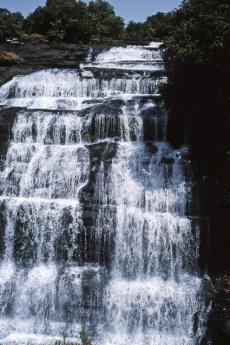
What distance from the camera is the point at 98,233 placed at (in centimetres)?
1719

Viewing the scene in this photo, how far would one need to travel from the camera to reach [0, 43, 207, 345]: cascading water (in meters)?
16.0

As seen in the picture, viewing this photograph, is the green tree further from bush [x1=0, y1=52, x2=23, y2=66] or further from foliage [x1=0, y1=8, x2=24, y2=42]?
bush [x1=0, y1=52, x2=23, y2=66]

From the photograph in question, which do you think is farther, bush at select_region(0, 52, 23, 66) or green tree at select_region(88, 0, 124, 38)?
green tree at select_region(88, 0, 124, 38)

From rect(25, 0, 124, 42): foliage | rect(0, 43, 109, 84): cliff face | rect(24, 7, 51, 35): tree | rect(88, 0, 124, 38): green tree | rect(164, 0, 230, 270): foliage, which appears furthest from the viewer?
rect(88, 0, 124, 38): green tree

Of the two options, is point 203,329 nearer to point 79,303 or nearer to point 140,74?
point 79,303

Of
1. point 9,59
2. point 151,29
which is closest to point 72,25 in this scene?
point 9,59

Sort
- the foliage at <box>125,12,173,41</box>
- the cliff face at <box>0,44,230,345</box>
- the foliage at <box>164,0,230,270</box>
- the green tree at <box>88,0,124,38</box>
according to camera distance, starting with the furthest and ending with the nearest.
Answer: the foliage at <box>125,12,173,41</box>, the green tree at <box>88,0,124,38</box>, the foliage at <box>164,0,230,270</box>, the cliff face at <box>0,44,230,345</box>

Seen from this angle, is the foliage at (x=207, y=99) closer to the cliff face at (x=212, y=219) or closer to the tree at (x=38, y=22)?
the cliff face at (x=212, y=219)

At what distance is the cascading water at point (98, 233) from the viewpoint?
15969 millimetres

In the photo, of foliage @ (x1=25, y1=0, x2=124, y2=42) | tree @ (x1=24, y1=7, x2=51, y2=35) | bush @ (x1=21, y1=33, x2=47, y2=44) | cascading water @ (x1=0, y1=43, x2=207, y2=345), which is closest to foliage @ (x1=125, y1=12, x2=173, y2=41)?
foliage @ (x1=25, y1=0, x2=124, y2=42)

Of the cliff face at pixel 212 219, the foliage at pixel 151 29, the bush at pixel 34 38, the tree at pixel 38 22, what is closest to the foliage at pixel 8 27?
the bush at pixel 34 38

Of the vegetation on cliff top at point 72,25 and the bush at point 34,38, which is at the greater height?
the vegetation on cliff top at point 72,25

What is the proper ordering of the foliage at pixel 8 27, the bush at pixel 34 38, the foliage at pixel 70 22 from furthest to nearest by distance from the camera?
1. the foliage at pixel 70 22
2. the foliage at pixel 8 27
3. the bush at pixel 34 38

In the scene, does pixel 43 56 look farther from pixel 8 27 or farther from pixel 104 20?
pixel 104 20
